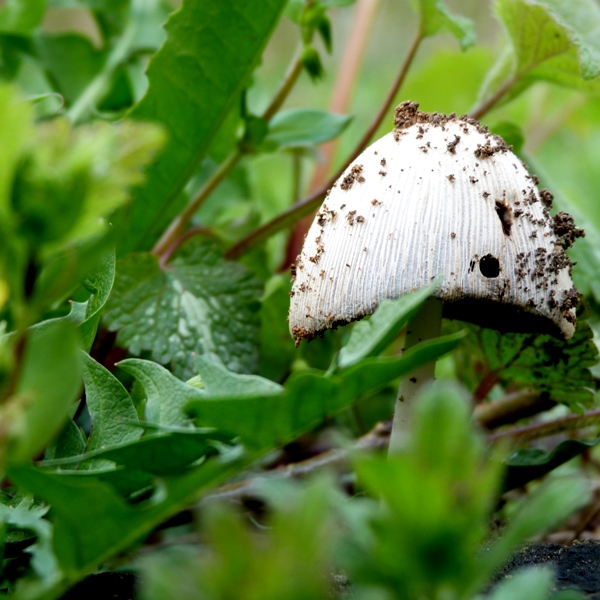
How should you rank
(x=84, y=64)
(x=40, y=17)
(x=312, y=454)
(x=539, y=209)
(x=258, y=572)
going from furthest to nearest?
(x=84, y=64), (x=40, y=17), (x=312, y=454), (x=539, y=209), (x=258, y=572)

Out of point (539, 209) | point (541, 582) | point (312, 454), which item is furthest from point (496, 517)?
point (541, 582)

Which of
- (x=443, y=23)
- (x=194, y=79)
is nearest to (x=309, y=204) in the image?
(x=194, y=79)

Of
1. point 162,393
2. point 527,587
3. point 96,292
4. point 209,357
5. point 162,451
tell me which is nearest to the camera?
point 527,587

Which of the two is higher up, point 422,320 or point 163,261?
point 422,320

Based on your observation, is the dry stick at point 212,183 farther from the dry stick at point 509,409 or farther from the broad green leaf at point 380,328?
the broad green leaf at point 380,328

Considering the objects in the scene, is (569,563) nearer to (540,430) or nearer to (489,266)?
(489,266)

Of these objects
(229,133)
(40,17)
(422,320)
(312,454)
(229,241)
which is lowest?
(312,454)

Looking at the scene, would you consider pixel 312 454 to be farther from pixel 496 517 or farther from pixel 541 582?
pixel 541 582
